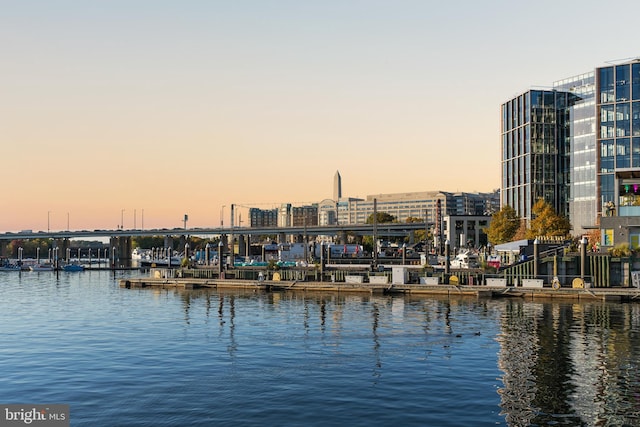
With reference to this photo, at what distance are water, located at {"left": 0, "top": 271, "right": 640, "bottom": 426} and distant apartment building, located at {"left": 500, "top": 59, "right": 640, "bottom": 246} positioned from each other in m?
73.0

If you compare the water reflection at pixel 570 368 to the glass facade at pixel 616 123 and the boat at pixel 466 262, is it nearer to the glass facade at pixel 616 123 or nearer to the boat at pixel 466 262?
the boat at pixel 466 262

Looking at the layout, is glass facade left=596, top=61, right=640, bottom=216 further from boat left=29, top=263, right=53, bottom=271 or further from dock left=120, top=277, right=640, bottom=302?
boat left=29, top=263, right=53, bottom=271

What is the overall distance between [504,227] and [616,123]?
3243 cm

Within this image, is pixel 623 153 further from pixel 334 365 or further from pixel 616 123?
pixel 334 365

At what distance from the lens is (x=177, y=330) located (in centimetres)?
5425

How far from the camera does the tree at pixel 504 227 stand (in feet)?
462

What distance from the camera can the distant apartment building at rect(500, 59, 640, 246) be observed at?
441ft

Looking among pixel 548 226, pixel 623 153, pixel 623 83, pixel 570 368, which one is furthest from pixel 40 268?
pixel 570 368

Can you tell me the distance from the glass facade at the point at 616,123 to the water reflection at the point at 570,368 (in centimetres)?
8302

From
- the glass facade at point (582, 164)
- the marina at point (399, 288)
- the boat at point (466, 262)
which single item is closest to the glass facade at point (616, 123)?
the glass facade at point (582, 164)

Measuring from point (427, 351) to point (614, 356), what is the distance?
38.5ft

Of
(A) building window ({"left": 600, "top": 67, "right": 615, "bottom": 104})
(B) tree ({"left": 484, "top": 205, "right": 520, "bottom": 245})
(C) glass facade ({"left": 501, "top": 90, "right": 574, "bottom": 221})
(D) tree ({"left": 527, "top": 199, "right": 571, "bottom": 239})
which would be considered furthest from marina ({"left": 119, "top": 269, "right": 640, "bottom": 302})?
(C) glass facade ({"left": 501, "top": 90, "right": 574, "bottom": 221})

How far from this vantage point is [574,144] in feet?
495

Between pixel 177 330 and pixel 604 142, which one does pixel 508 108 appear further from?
pixel 177 330
